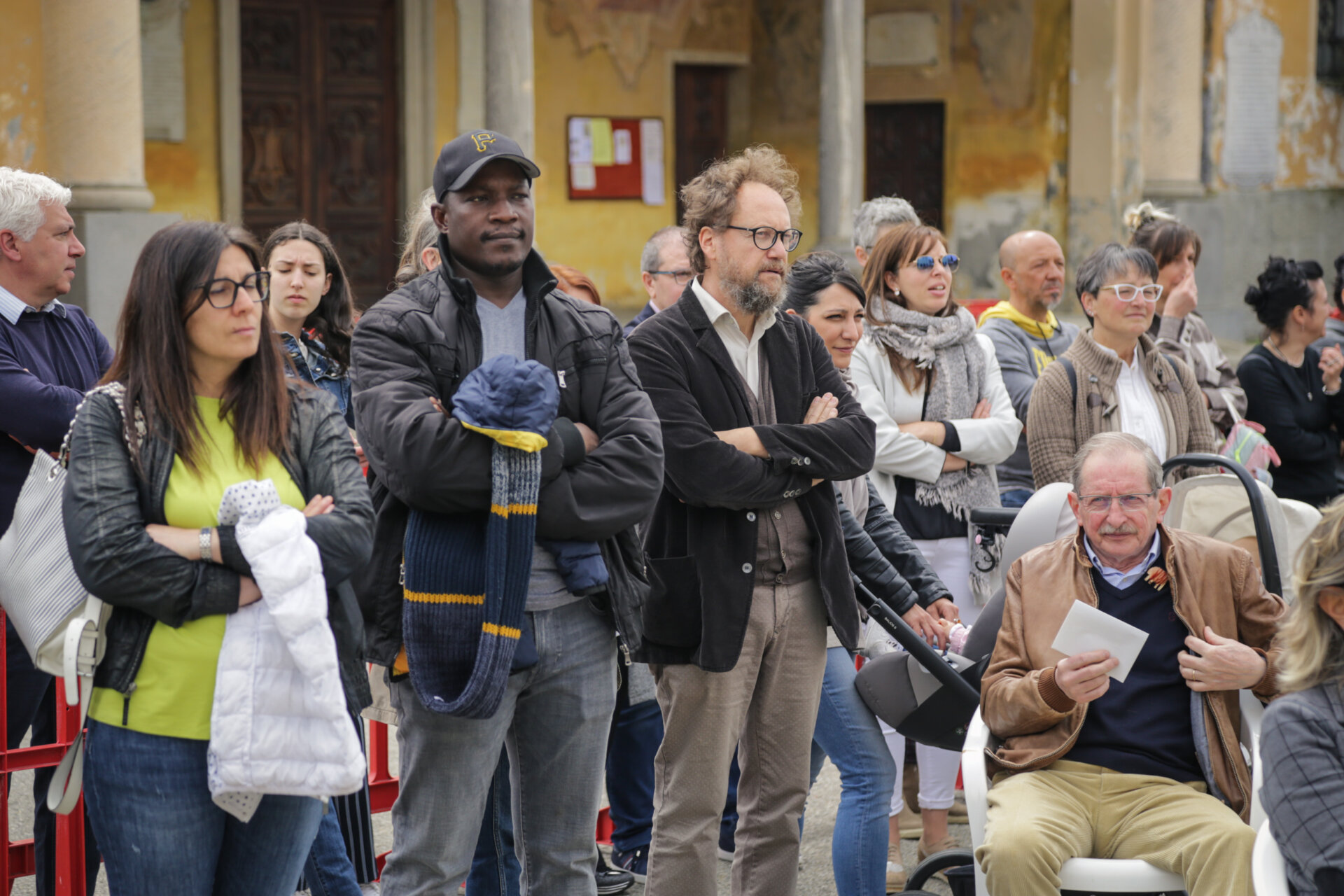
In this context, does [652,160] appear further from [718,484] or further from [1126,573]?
[718,484]

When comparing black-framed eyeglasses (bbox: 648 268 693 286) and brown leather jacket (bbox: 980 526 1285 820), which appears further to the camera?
black-framed eyeglasses (bbox: 648 268 693 286)

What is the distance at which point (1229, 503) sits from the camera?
176 inches

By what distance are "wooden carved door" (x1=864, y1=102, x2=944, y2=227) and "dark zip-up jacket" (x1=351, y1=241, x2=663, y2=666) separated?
48.7 feet

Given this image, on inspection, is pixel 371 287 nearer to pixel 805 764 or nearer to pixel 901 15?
pixel 901 15

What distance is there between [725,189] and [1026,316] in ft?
8.92

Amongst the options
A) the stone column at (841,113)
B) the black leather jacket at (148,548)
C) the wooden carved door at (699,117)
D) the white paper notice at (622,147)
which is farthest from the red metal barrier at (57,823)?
the wooden carved door at (699,117)

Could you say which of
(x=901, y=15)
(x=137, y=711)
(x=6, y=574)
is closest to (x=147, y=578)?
(x=137, y=711)

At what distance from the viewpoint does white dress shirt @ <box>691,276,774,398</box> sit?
3666mm

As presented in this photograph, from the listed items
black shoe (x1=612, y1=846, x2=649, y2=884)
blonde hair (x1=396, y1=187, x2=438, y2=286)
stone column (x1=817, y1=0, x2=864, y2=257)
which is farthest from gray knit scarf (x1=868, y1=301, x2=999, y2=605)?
stone column (x1=817, y1=0, x2=864, y2=257)

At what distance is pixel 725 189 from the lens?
370 cm

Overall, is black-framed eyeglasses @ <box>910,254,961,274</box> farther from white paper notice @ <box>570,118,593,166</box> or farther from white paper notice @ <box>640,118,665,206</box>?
white paper notice @ <box>640,118,665,206</box>

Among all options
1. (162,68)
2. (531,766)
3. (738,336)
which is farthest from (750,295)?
(162,68)

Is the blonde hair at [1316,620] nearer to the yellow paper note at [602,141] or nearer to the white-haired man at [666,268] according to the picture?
the white-haired man at [666,268]

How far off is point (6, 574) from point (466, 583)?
2.97 feet
